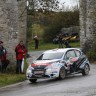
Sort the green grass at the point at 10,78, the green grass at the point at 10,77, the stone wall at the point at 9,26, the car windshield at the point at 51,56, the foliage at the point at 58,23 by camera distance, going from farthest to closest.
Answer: the foliage at the point at 58,23, the stone wall at the point at 9,26, the car windshield at the point at 51,56, the green grass at the point at 10,77, the green grass at the point at 10,78

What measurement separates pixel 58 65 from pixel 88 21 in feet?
55.2

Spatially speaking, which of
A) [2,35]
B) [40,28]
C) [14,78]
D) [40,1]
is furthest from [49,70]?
[40,28]

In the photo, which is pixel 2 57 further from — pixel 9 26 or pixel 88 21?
pixel 88 21

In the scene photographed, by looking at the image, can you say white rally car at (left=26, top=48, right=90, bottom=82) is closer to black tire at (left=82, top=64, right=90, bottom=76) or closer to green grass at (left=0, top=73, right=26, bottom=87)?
black tire at (left=82, top=64, right=90, bottom=76)

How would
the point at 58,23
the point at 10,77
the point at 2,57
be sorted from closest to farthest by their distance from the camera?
the point at 10,77
the point at 2,57
the point at 58,23

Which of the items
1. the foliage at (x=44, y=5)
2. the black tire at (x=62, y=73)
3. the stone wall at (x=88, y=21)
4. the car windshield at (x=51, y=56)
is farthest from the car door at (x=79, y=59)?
the stone wall at (x=88, y=21)

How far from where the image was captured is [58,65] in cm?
2320

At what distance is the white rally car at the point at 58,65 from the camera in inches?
899

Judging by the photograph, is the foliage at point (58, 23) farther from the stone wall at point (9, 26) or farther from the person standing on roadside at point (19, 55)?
the person standing on roadside at point (19, 55)

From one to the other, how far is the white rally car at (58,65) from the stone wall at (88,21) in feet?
44.5

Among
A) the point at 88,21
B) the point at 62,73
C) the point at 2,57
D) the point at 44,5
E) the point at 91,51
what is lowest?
the point at 91,51

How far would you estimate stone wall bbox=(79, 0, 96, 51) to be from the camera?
127ft

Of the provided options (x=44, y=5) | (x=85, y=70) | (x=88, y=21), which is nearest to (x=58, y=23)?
(x=88, y=21)

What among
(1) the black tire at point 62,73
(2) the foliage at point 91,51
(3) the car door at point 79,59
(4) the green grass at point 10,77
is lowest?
(2) the foliage at point 91,51
